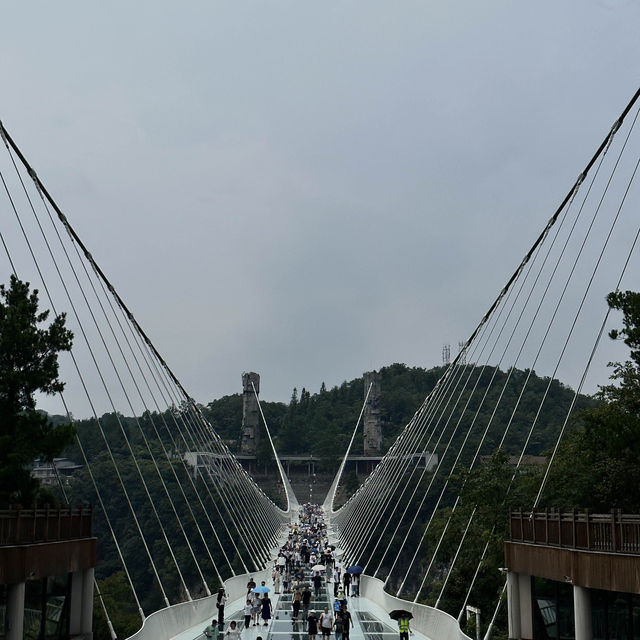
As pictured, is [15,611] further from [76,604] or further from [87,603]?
[87,603]

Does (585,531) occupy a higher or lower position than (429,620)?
higher

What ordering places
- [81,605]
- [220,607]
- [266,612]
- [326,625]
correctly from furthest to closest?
[266,612]
[220,607]
[326,625]
[81,605]

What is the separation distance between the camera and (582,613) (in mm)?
16141

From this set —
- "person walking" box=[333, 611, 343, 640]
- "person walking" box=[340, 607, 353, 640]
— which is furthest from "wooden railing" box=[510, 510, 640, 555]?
→ "person walking" box=[333, 611, 343, 640]

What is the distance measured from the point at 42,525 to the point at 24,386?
492 centimetres

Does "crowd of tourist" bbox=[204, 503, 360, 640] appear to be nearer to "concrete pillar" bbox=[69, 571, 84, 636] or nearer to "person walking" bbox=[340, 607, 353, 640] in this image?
"person walking" bbox=[340, 607, 353, 640]

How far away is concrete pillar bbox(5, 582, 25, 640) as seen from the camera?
637 inches

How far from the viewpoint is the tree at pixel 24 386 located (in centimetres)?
2100

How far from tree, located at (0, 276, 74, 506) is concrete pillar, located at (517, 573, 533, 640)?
10365 millimetres

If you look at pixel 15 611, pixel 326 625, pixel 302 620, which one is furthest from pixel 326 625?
pixel 15 611

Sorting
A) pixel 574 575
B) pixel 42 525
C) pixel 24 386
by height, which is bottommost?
pixel 574 575

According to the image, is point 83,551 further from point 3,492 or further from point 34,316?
point 34,316

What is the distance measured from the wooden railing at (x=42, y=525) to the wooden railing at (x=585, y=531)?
9.41m

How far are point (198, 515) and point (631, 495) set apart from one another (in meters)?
71.4
